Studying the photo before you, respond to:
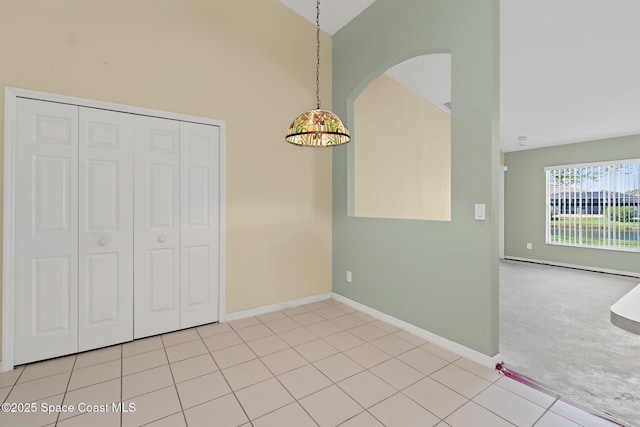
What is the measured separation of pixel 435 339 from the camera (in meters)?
2.65

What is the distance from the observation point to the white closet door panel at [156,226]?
272 centimetres

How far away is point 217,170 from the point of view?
3104mm

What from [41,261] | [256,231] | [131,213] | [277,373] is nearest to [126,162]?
[131,213]

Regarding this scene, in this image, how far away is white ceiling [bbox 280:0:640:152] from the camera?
2650 millimetres

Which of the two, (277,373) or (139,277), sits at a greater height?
(139,277)

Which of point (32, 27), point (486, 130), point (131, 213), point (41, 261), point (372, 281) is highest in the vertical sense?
point (32, 27)

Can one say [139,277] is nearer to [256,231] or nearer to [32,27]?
[256,231]

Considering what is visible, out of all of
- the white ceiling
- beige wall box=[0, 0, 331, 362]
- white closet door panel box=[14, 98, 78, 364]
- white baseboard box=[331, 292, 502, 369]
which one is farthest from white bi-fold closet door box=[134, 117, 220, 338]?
the white ceiling

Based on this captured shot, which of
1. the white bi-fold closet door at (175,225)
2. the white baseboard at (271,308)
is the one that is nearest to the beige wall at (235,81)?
the white baseboard at (271,308)

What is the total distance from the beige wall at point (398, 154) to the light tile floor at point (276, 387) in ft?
6.82

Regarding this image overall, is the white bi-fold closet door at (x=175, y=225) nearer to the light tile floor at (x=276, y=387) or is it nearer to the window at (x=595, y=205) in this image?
the light tile floor at (x=276, y=387)

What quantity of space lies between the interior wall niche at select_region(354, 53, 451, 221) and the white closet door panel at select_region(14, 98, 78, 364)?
3.06 m

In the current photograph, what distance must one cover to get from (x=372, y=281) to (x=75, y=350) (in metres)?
2.89

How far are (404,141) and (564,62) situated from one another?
212 cm
